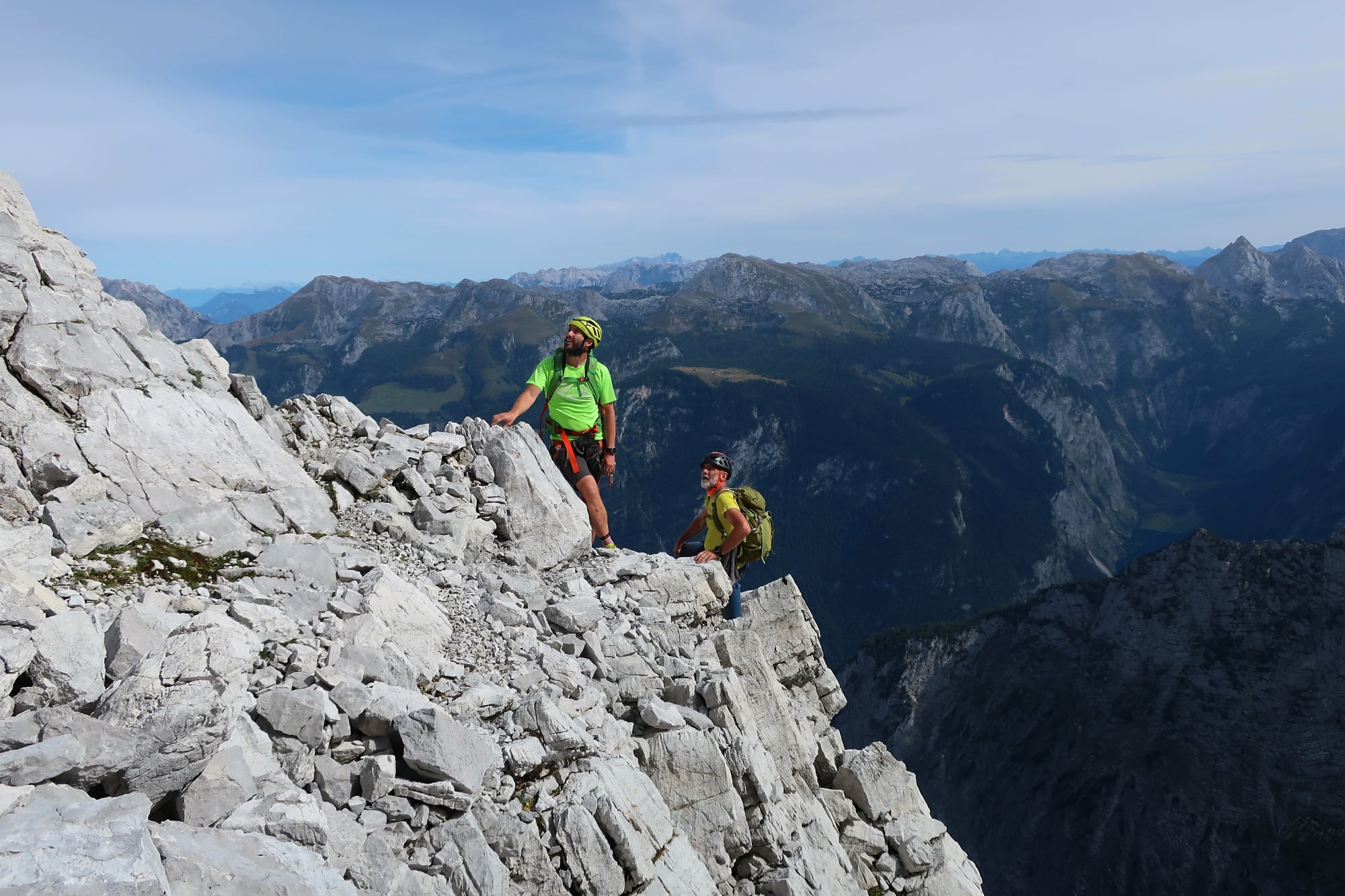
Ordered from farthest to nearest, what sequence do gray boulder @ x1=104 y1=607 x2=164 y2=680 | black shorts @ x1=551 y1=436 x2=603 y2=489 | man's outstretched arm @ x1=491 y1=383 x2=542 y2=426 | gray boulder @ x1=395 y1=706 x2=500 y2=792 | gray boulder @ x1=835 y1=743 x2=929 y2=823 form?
black shorts @ x1=551 y1=436 x2=603 y2=489, man's outstretched arm @ x1=491 y1=383 x2=542 y2=426, gray boulder @ x1=835 y1=743 x2=929 y2=823, gray boulder @ x1=395 y1=706 x2=500 y2=792, gray boulder @ x1=104 y1=607 x2=164 y2=680

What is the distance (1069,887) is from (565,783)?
126224 millimetres

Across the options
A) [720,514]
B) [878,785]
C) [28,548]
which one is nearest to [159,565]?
[28,548]

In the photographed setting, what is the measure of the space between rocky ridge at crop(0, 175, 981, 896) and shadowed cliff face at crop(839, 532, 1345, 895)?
11236cm

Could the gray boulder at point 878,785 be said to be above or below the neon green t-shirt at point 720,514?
below

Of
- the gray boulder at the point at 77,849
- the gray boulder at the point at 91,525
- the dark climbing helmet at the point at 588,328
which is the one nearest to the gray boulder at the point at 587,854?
the gray boulder at the point at 77,849

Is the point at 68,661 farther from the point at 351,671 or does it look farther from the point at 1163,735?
the point at 1163,735

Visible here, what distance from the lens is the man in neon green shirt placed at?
20125 mm

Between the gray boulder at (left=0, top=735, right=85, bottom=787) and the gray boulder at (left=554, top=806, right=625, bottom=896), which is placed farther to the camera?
the gray boulder at (left=554, top=806, right=625, bottom=896)

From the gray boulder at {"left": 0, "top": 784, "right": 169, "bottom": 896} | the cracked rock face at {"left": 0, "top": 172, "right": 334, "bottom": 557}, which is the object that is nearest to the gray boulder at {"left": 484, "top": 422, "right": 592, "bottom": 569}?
the cracked rock face at {"left": 0, "top": 172, "right": 334, "bottom": 557}

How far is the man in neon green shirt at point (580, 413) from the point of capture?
20125mm

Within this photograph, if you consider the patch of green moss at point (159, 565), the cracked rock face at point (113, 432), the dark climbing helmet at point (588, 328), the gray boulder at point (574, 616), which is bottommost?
the gray boulder at point (574, 616)

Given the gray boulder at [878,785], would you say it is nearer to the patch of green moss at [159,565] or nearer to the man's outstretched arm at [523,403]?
the man's outstretched arm at [523,403]

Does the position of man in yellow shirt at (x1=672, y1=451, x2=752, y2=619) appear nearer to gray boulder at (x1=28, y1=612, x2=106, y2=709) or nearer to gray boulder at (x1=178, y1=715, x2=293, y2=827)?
gray boulder at (x1=178, y1=715, x2=293, y2=827)

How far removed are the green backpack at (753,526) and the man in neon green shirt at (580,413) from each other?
3.43m
